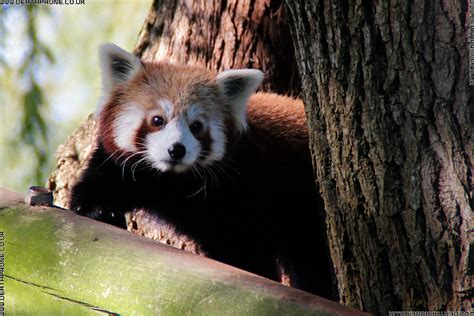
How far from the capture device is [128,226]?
416 cm

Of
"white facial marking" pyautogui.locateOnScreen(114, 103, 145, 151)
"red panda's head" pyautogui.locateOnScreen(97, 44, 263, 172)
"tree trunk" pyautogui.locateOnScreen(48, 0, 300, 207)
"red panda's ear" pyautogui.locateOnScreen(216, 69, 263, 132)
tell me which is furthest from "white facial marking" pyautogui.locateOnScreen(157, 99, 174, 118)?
"tree trunk" pyautogui.locateOnScreen(48, 0, 300, 207)

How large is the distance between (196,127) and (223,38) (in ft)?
3.15

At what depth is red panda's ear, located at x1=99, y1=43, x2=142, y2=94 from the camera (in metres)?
3.33

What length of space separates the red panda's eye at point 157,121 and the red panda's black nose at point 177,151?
0.73 ft

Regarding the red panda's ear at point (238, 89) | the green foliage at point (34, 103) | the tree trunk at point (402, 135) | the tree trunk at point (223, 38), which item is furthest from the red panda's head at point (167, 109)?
the tree trunk at point (402, 135)

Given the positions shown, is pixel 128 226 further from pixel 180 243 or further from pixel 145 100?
pixel 145 100

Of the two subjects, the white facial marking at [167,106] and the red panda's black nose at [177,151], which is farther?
the white facial marking at [167,106]

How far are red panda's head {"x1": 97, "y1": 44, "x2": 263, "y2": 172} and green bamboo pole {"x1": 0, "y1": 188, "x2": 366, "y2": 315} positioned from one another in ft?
2.89

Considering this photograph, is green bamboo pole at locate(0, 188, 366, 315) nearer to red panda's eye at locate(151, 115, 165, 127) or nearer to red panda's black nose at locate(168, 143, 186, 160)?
red panda's black nose at locate(168, 143, 186, 160)

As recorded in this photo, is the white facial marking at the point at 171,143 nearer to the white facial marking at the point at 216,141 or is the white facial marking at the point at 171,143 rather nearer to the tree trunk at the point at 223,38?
the white facial marking at the point at 216,141

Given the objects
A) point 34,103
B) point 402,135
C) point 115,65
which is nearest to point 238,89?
point 115,65

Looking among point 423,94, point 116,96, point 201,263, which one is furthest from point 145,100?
point 423,94

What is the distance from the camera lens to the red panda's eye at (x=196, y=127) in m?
3.27

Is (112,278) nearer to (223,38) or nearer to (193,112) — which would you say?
(193,112)
